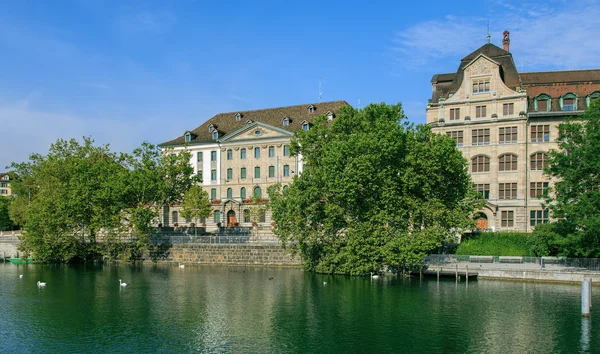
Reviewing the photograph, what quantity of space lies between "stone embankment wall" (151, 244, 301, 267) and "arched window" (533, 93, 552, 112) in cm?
3305

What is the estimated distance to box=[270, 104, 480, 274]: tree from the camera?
170ft

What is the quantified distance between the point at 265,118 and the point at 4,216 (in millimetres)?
58225

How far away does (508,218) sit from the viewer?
67562 millimetres

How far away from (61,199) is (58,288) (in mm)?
22799

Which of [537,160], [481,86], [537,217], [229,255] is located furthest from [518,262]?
[229,255]

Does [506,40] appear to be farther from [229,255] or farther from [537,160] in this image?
[229,255]

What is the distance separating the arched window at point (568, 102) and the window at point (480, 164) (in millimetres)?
10160

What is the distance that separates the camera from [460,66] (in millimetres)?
72125

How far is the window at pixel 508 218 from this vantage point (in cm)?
6726

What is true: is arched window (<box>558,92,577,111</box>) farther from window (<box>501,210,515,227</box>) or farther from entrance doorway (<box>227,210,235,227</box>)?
entrance doorway (<box>227,210,235,227</box>)

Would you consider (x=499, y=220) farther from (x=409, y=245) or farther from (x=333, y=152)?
(x=333, y=152)

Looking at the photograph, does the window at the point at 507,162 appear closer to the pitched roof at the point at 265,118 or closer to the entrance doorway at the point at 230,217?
the pitched roof at the point at 265,118

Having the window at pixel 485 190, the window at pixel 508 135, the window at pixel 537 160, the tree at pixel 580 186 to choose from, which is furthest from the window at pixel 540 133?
the tree at pixel 580 186

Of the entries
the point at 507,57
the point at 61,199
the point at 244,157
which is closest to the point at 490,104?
the point at 507,57
